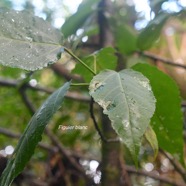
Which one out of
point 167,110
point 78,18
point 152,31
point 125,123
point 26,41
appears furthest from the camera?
point 78,18

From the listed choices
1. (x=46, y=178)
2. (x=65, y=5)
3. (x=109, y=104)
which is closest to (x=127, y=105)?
(x=109, y=104)

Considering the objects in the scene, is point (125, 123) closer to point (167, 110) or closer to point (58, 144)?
point (167, 110)

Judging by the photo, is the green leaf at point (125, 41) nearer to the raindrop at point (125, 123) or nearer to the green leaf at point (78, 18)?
the green leaf at point (78, 18)

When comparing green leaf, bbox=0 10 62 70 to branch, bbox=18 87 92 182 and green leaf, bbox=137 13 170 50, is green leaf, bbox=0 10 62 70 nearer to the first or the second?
green leaf, bbox=137 13 170 50

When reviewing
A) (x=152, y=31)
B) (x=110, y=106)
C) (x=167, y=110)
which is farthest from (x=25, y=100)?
(x=110, y=106)

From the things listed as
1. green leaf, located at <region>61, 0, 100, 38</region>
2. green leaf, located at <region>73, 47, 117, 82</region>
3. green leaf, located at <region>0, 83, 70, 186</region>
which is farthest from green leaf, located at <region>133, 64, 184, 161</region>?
green leaf, located at <region>61, 0, 100, 38</region>

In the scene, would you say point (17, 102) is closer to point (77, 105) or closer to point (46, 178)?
point (77, 105)

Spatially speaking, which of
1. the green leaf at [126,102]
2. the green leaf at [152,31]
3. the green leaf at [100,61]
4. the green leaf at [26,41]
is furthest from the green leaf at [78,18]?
the green leaf at [126,102]
